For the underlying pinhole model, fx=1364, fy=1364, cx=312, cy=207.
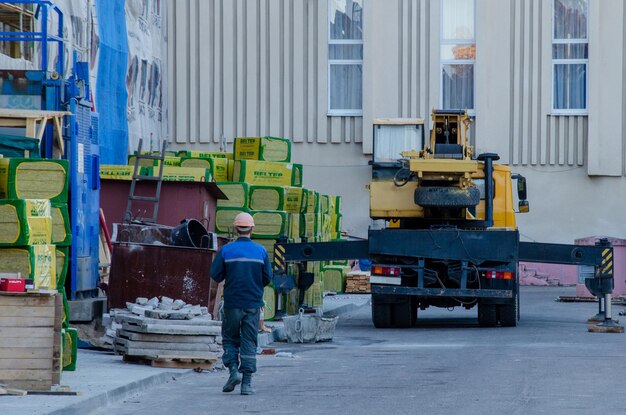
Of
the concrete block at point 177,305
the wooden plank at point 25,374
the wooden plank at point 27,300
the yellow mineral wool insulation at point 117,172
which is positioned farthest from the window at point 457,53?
the wooden plank at point 25,374

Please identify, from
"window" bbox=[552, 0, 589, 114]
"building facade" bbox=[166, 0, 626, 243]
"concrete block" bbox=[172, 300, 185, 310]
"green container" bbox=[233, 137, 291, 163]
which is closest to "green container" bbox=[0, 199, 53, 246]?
"concrete block" bbox=[172, 300, 185, 310]

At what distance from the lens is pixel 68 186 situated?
17719 mm

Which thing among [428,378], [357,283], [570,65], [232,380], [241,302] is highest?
[570,65]

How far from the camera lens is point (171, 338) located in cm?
1609

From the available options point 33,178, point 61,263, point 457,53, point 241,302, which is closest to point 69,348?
point 241,302

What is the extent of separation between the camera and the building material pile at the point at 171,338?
52.7 ft

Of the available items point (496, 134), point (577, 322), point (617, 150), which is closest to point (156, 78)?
point (496, 134)

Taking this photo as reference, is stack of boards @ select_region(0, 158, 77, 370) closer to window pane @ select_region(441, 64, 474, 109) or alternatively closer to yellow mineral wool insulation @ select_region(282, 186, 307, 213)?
yellow mineral wool insulation @ select_region(282, 186, 307, 213)

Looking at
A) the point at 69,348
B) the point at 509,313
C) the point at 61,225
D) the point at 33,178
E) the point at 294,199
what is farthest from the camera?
the point at 294,199

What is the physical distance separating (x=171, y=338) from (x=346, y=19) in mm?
26094

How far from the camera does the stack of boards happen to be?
48.4ft

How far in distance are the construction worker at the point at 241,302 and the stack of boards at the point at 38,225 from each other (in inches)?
69.9

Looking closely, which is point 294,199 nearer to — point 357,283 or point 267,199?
point 267,199

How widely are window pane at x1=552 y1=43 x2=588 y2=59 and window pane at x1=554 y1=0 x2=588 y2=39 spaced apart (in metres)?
0.25
